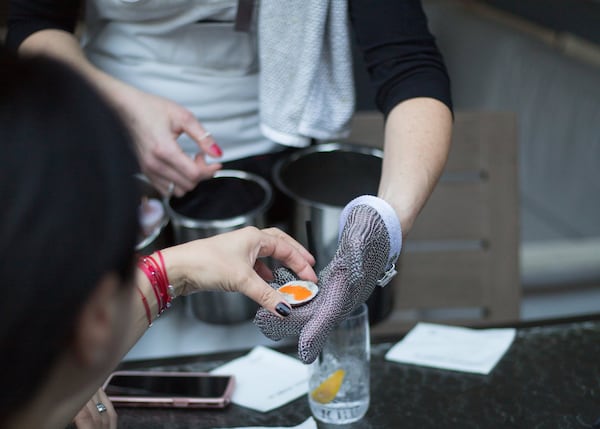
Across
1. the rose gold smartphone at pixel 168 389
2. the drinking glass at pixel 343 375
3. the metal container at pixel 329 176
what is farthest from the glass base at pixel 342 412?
the metal container at pixel 329 176

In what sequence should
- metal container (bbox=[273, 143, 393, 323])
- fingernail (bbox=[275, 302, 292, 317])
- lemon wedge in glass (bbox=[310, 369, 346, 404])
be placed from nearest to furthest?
fingernail (bbox=[275, 302, 292, 317]), lemon wedge in glass (bbox=[310, 369, 346, 404]), metal container (bbox=[273, 143, 393, 323])

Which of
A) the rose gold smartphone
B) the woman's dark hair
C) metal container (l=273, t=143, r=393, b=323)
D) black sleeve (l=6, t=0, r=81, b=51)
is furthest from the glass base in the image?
black sleeve (l=6, t=0, r=81, b=51)

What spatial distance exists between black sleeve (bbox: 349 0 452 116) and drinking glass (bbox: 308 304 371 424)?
0.36 m

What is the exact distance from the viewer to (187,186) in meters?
1.23

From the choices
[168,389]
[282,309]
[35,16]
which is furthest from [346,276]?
[35,16]

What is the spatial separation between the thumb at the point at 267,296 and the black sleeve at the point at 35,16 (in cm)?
73

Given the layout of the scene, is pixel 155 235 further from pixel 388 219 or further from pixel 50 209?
pixel 50 209

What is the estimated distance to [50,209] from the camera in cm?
47

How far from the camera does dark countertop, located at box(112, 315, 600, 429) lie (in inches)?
38.4

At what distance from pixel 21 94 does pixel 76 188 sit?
70 mm

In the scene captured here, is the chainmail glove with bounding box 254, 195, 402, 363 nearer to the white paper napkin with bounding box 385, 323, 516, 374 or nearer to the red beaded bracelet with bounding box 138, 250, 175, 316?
the red beaded bracelet with bounding box 138, 250, 175, 316

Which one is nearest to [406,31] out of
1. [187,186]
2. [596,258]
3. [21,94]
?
[187,186]

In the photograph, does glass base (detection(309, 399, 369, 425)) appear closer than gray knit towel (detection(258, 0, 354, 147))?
Yes

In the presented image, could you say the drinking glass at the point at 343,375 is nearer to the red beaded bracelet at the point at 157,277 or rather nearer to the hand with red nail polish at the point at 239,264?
the hand with red nail polish at the point at 239,264
